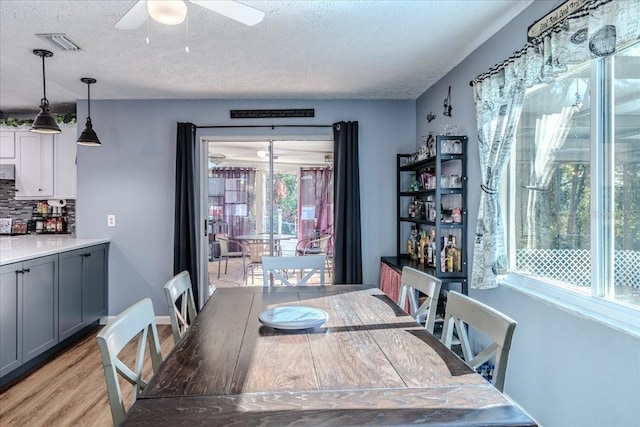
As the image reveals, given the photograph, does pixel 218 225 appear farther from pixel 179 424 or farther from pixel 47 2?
pixel 179 424

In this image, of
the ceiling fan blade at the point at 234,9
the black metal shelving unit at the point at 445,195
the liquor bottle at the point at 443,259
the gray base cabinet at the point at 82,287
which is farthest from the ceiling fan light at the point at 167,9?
Answer: the gray base cabinet at the point at 82,287

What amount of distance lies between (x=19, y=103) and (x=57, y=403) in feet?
11.2

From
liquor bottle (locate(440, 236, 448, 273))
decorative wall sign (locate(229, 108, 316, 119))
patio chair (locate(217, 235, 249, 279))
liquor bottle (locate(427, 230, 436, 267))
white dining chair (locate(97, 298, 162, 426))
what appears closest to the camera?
white dining chair (locate(97, 298, 162, 426))

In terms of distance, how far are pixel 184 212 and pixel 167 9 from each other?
9.64 ft

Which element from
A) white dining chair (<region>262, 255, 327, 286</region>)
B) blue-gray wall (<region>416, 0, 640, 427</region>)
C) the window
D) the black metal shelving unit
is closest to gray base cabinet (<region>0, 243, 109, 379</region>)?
white dining chair (<region>262, 255, 327, 286</region>)

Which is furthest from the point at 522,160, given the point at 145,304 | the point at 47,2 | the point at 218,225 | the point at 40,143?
the point at 40,143

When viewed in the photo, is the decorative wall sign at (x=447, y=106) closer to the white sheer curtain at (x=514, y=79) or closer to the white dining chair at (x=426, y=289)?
the white sheer curtain at (x=514, y=79)

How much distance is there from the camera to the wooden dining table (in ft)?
3.31

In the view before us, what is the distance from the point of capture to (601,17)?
1.72 metres

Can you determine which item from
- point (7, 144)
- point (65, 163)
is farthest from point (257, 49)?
point (7, 144)

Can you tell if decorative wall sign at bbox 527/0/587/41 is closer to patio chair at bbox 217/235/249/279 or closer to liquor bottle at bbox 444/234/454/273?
liquor bottle at bbox 444/234/454/273

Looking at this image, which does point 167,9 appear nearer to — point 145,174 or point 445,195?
point 445,195

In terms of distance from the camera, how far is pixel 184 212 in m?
4.24

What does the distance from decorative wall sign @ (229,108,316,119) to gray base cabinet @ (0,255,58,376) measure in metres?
2.13
